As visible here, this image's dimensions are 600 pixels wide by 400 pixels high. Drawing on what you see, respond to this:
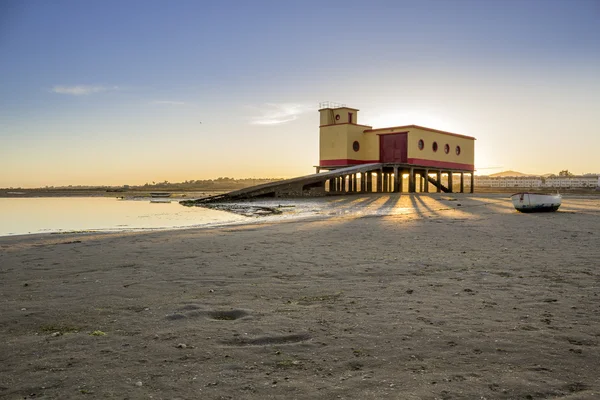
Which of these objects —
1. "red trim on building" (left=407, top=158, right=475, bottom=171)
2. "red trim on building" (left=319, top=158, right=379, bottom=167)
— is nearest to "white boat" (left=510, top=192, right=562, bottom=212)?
"red trim on building" (left=407, top=158, right=475, bottom=171)

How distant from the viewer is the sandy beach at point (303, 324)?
3.16 meters

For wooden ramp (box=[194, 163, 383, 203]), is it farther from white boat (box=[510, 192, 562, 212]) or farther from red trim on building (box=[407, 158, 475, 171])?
white boat (box=[510, 192, 562, 212])

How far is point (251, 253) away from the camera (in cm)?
848

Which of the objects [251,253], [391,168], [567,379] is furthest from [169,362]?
[391,168]

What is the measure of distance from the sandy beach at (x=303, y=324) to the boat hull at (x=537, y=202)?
8.21m

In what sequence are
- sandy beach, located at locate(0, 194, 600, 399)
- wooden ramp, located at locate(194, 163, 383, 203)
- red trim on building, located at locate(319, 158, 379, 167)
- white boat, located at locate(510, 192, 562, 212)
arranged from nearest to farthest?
sandy beach, located at locate(0, 194, 600, 399)
white boat, located at locate(510, 192, 562, 212)
wooden ramp, located at locate(194, 163, 383, 203)
red trim on building, located at locate(319, 158, 379, 167)

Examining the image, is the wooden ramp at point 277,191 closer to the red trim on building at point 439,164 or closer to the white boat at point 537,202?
the red trim on building at point 439,164

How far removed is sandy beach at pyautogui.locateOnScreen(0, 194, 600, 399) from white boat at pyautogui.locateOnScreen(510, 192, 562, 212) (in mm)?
8208

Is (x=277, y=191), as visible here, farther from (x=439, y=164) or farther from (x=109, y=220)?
(x=439, y=164)

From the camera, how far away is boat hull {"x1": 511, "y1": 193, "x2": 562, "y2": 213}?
53.3 ft

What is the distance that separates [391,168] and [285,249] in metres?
32.6

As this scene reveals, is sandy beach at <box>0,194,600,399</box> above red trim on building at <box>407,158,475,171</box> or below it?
below

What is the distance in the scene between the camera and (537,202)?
53.4 feet

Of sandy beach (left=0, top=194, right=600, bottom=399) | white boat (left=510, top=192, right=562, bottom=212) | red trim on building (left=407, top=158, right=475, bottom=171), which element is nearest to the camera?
sandy beach (left=0, top=194, right=600, bottom=399)
